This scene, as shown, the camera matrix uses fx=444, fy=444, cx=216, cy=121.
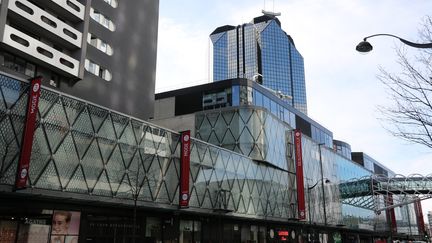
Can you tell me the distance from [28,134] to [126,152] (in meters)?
8.45

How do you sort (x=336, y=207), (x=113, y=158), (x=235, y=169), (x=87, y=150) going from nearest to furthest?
(x=87, y=150)
(x=113, y=158)
(x=235, y=169)
(x=336, y=207)

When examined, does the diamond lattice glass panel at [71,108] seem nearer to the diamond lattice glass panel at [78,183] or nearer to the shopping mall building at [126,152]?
the shopping mall building at [126,152]

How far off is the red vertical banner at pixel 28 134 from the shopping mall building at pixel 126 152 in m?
0.06

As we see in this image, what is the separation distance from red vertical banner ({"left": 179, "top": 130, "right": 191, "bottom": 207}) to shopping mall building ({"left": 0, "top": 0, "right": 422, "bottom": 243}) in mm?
82

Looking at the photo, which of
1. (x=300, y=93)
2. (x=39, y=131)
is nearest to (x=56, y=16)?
(x=39, y=131)

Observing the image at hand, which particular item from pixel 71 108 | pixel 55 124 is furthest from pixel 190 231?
pixel 55 124

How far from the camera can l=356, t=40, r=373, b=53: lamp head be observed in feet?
43.5

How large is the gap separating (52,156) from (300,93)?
149 metres

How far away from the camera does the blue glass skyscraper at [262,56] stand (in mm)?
150125

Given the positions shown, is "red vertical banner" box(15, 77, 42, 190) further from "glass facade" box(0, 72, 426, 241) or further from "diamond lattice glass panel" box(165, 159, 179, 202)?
"diamond lattice glass panel" box(165, 159, 179, 202)

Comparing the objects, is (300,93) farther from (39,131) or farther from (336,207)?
(39,131)

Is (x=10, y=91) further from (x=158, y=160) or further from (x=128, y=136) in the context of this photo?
(x=158, y=160)

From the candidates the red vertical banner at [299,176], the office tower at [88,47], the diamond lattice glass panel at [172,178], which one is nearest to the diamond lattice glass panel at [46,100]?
the office tower at [88,47]

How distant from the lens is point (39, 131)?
2492 cm
